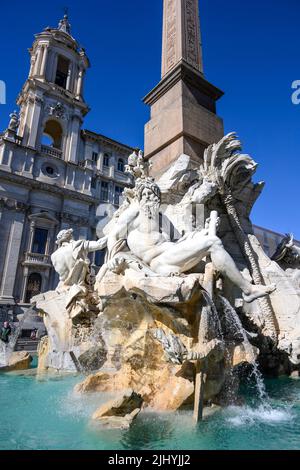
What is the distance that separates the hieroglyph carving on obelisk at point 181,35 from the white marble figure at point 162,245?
5.06 m

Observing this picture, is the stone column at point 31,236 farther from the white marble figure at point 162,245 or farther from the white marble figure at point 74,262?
the white marble figure at point 162,245

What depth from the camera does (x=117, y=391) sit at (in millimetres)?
4031

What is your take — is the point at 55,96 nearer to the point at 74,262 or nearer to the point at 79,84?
the point at 79,84

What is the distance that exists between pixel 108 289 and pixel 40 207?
77.0ft

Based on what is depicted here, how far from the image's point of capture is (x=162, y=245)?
4375 mm

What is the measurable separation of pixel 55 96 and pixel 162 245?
2925cm

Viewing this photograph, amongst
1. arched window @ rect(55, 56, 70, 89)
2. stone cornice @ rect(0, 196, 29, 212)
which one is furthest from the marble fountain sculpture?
arched window @ rect(55, 56, 70, 89)

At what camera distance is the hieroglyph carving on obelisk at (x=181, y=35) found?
835 cm

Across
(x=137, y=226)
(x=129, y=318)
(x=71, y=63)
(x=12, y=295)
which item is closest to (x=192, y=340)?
(x=129, y=318)

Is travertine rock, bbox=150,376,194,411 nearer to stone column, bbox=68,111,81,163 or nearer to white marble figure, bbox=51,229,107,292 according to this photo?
white marble figure, bbox=51,229,107,292

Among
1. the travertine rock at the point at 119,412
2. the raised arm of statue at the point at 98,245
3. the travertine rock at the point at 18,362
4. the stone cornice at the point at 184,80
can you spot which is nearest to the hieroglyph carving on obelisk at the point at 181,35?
the stone cornice at the point at 184,80

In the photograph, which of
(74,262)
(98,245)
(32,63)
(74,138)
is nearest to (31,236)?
(74,138)
